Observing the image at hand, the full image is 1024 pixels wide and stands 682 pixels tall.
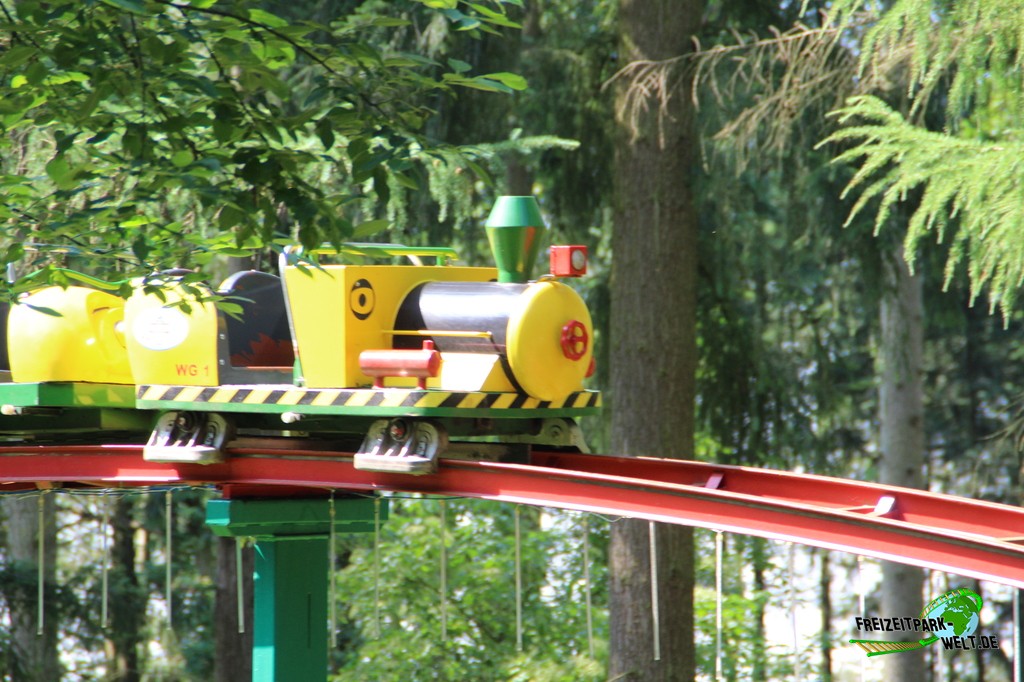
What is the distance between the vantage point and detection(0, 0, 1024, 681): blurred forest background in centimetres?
503

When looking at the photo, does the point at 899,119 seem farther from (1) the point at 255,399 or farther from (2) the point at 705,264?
(2) the point at 705,264

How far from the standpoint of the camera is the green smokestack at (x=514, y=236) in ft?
21.2

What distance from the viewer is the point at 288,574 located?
6645 mm

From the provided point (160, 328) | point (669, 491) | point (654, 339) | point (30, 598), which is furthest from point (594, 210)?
point (30, 598)

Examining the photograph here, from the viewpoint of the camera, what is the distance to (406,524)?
14617 millimetres

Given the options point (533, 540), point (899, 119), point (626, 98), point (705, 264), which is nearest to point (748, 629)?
point (533, 540)

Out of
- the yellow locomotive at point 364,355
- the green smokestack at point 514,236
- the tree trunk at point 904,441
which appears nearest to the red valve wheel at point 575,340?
the yellow locomotive at point 364,355

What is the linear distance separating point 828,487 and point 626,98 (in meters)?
4.59

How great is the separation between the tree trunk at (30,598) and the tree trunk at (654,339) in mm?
8452

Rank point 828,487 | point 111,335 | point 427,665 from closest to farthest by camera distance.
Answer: point 828,487, point 111,335, point 427,665

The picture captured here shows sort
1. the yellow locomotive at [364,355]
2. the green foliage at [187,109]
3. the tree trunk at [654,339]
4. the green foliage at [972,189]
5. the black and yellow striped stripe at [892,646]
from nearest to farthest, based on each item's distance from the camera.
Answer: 1. the green foliage at [187,109]
2. the black and yellow striped stripe at [892,646]
3. the green foliage at [972,189]
4. the yellow locomotive at [364,355]
5. the tree trunk at [654,339]

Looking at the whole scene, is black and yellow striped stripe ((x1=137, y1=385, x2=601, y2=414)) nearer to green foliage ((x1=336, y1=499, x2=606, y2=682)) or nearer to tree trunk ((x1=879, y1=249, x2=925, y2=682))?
green foliage ((x1=336, y1=499, x2=606, y2=682))

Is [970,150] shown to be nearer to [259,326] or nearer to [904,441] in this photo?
[259,326]

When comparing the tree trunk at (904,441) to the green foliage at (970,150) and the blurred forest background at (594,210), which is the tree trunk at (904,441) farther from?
the green foliage at (970,150)
